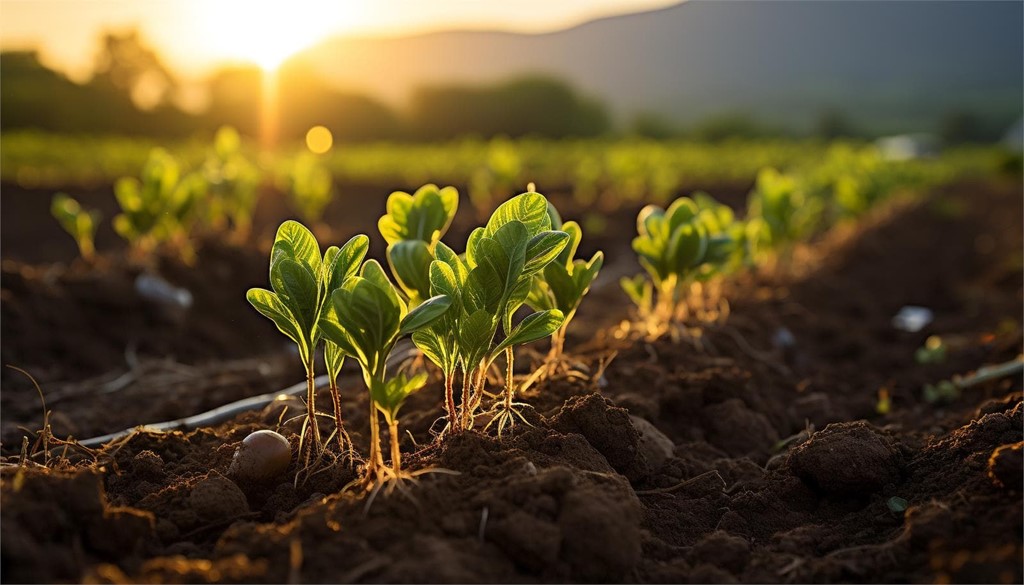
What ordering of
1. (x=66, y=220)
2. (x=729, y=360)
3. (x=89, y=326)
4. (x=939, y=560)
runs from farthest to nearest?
1. (x=66, y=220)
2. (x=89, y=326)
3. (x=729, y=360)
4. (x=939, y=560)

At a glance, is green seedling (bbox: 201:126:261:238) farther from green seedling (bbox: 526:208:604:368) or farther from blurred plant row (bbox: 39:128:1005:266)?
green seedling (bbox: 526:208:604:368)

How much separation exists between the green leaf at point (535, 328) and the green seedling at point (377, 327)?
1.19 ft

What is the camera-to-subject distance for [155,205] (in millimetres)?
5719

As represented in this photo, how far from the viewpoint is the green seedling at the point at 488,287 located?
225 centimetres

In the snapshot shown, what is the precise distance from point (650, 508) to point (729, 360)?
4.87ft

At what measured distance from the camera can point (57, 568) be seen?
179cm

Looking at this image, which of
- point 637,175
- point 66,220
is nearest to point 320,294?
point 66,220

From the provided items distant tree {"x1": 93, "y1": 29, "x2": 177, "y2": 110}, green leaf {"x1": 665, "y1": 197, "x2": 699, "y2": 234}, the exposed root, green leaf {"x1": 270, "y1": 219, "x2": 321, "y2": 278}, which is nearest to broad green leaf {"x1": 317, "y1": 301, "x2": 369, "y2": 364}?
green leaf {"x1": 270, "y1": 219, "x2": 321, "y2": 278}

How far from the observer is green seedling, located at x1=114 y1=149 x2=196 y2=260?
18.6 ft

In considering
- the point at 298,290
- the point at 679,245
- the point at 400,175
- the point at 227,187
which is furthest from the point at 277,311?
the point at 400,175

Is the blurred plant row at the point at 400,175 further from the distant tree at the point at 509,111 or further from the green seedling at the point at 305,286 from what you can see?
the distant tree at the point at 509,111

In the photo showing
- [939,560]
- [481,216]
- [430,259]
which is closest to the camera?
[939,560]

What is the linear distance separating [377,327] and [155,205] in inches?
168

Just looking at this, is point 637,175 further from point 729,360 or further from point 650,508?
point 650,508
